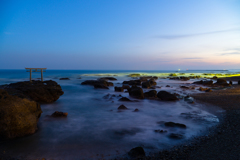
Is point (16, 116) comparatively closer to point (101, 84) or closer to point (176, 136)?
point (176, 136)

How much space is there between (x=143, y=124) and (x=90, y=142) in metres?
3.57

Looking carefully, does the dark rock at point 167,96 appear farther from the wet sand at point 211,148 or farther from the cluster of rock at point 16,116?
the cluster of rock at point 16,116

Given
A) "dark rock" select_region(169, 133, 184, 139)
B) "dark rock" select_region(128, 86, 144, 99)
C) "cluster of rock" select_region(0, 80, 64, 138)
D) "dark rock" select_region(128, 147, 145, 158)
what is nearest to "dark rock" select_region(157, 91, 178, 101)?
"dark rock" select_region(128, 86, 144, 99)

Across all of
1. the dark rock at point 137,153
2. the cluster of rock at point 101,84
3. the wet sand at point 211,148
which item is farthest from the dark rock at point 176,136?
the cluster of rock at point 101,84

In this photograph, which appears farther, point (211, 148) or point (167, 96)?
point (167, 96)

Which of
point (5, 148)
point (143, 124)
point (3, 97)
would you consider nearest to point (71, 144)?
point (5, 148)

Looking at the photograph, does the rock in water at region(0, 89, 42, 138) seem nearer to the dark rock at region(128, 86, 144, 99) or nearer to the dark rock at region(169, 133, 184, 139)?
the dark rock at region(169, 133, 184, 139)

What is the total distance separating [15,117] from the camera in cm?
655

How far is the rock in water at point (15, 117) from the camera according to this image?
6.34 meters

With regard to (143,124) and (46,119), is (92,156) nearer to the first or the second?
(143,124)

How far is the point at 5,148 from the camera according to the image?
585 cm

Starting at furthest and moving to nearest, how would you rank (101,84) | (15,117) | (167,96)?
(101,84)
(167,96)
(15,117)

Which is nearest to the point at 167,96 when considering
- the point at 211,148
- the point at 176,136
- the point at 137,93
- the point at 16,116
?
the point at 137,93

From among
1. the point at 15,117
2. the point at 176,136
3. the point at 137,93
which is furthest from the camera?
the point at 137,93
